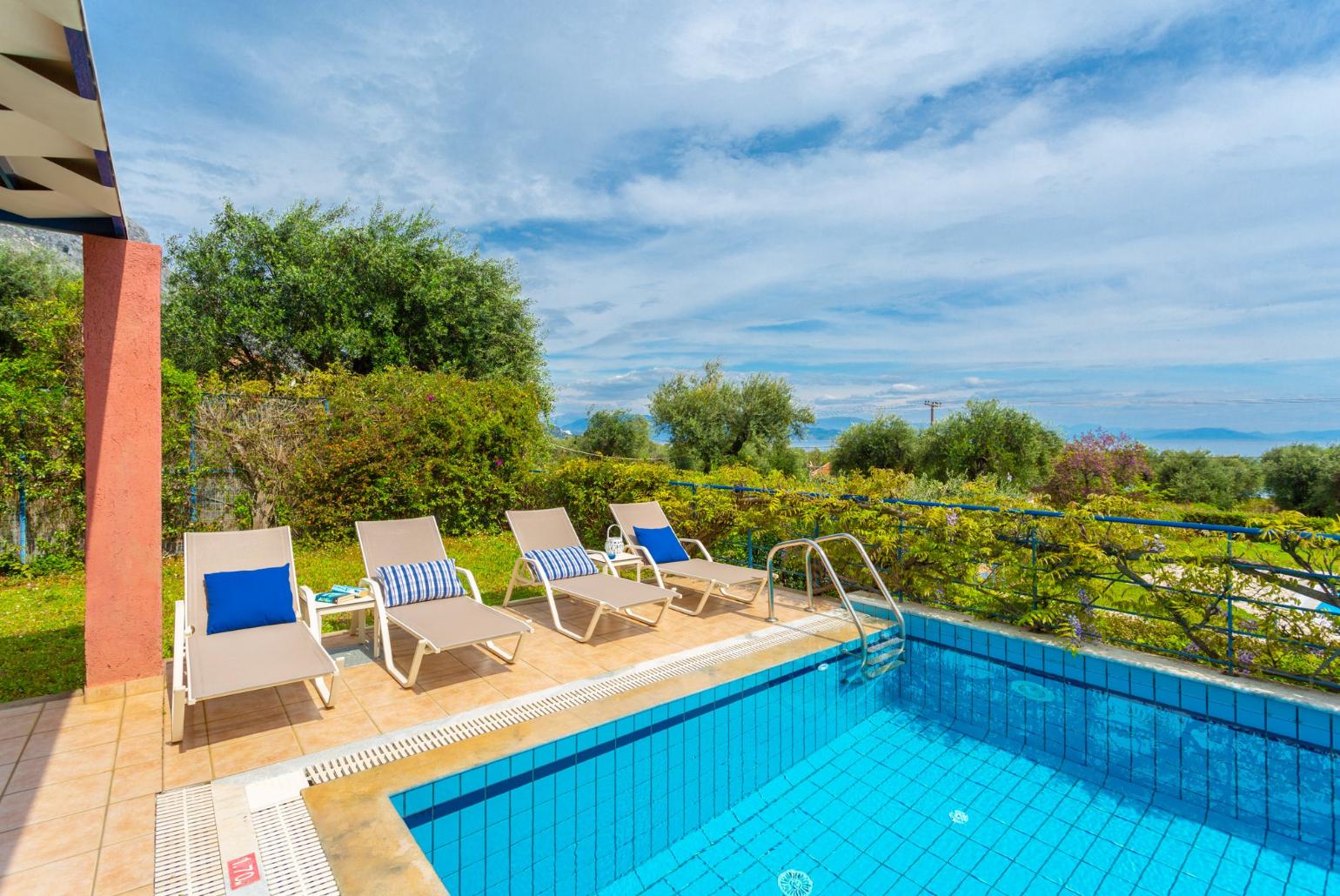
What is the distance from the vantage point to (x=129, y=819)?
2.75 meters

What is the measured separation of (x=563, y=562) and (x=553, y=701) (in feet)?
7.06

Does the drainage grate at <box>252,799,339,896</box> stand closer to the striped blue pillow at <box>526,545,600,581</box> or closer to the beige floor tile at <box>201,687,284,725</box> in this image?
the beige floor tile at <box>201,687,284,725</box>

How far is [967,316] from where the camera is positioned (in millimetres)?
48844

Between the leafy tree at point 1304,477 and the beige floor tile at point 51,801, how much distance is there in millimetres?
38583

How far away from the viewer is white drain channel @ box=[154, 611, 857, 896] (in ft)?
7.67

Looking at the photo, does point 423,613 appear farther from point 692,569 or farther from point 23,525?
point 23,525

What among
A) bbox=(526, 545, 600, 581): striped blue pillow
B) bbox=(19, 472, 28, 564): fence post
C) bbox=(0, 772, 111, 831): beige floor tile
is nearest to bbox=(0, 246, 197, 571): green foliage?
bbox=(19, 472, 28, 564): fence post

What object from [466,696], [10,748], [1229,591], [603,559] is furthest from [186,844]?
[1229,591]

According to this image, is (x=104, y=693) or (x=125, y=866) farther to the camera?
(x=104, y=693)

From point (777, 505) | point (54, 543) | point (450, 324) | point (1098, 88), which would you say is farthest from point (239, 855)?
point (1098, 88)

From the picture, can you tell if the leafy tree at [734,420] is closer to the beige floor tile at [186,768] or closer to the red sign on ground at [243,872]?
the beige floor tile at [186,768]

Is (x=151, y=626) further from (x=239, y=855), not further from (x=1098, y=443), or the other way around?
(x=1098, y=443)

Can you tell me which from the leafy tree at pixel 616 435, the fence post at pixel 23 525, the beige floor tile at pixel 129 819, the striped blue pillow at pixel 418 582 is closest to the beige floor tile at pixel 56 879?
the beige floor tile at pixel 129 819

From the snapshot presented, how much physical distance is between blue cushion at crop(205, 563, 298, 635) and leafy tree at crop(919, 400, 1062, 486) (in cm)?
2431
